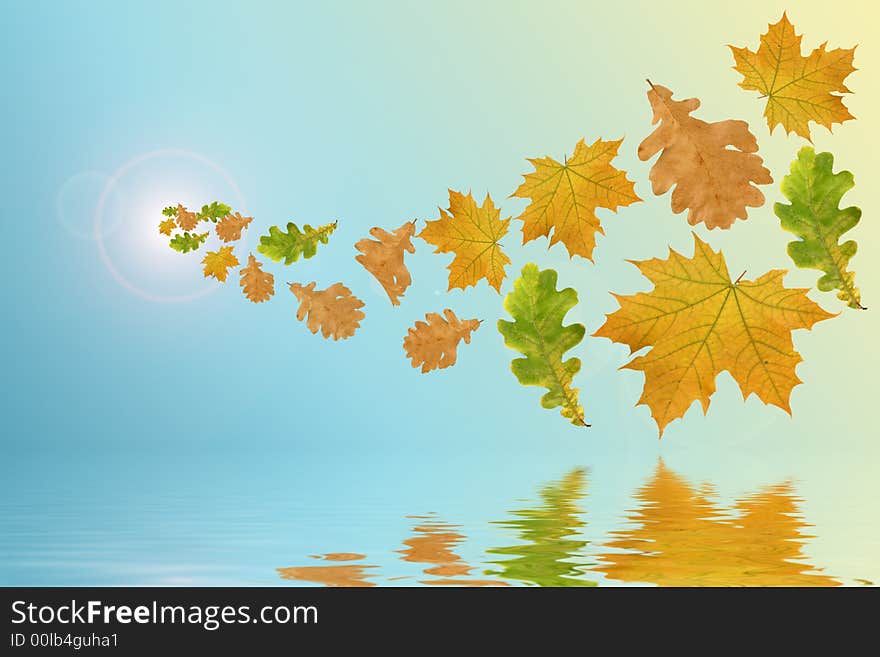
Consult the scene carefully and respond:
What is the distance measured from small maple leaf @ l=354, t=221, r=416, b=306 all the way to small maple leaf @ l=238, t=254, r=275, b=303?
0.83 m

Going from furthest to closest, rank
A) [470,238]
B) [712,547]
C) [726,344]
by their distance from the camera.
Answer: [712,547] < [470,238] < [726,344]

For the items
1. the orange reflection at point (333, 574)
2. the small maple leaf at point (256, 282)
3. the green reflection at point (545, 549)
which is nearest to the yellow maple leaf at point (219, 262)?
the small maple leaf at point (256, 282)

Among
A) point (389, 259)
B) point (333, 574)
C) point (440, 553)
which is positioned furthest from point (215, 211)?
point (440, 553)

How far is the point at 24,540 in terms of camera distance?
17328mm

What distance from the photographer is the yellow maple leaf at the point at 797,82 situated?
1.27 m

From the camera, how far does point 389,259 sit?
1.76 metres

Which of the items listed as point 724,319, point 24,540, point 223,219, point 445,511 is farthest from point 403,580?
point 445,511

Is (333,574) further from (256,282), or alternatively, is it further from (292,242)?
(292,242)

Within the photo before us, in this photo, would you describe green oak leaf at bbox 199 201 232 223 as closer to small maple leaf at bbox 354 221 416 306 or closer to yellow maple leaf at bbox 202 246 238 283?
yellow maple leaf at bbox 202 246 238 283

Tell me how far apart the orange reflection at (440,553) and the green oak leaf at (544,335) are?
4.58 metres

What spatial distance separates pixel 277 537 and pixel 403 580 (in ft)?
27.9

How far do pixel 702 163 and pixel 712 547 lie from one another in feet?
38.6

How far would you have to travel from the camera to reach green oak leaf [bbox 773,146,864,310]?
1.27 meters

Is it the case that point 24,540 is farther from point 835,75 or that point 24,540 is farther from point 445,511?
point 835,75
